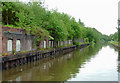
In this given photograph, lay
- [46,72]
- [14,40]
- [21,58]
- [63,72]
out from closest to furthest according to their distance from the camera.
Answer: [63,72] → [46,72] → [21,58] → [14,40]

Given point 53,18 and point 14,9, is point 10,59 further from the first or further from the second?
point 53,18

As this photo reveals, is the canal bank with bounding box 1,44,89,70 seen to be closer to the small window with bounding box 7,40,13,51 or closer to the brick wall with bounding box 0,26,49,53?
the small window with bounding box 7,40,13,51

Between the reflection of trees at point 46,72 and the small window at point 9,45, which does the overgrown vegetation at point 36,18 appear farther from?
the reflection of trees at point 46,72

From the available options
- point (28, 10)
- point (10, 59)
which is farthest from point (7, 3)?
point (10, 59)

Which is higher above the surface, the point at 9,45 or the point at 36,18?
the point at 36,18

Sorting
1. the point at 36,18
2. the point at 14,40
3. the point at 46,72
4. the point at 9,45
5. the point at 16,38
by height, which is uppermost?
the point at 36,18

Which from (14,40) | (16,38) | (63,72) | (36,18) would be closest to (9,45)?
(14,40)

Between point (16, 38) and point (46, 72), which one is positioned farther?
point (16, 38)

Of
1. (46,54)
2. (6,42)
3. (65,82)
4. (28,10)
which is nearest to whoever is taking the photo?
(65,82)

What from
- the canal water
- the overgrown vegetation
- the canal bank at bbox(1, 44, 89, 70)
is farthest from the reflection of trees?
the overgrown vegetation

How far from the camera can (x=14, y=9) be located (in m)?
35.8

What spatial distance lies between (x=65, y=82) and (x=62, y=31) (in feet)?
84.1

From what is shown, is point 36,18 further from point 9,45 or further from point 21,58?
point 21,58

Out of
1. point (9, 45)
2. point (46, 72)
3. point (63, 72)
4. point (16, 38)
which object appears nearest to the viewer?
point (63, 72)
